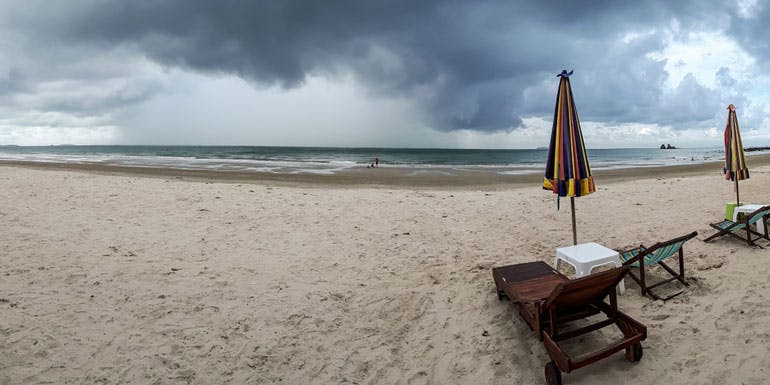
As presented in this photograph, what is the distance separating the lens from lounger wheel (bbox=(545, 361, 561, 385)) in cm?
302

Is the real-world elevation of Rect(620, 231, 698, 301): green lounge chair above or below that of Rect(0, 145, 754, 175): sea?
below

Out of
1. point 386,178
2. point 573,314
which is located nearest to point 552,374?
point 573,314

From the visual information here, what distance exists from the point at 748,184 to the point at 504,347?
564 inches

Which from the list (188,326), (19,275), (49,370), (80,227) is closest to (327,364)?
(188,326)

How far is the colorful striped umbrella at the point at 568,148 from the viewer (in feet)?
15.5

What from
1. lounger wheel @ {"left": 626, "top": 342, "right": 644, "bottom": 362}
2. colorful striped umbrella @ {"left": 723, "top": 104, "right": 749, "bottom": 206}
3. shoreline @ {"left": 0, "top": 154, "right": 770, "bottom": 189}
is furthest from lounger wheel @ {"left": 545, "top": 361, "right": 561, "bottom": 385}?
shoreline @ {"left": 0, "top": 154, "right": 770, "bottom": 189}

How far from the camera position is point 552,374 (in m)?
3.04

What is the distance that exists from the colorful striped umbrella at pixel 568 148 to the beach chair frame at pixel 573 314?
4.90 feet

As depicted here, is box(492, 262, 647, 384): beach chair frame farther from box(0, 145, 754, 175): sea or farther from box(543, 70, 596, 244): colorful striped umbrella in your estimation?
box(0, 145, 754, 175): sea

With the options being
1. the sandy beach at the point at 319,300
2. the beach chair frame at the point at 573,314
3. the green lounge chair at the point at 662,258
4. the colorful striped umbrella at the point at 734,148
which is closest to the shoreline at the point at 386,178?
the sandy beach at the point at 319,300

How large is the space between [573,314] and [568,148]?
2.25 meters

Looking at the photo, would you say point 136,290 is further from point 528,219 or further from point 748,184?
point 748,184

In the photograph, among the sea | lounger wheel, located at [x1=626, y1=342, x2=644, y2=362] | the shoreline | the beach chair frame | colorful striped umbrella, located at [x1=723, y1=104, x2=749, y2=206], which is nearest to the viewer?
the beach chair frame

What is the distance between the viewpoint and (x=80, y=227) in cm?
703
